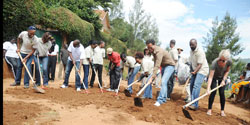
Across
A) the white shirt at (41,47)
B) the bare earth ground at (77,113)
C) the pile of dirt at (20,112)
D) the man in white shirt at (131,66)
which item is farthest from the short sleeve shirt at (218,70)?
the white shirt at (41,47)

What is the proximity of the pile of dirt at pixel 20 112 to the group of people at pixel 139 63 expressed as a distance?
1830 mm

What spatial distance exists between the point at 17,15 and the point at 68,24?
5128 mm

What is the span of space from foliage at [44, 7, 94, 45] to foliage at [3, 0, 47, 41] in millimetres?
2456

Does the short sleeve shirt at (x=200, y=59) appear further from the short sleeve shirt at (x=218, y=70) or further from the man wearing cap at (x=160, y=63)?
the man wearing cap at (x=160, y=63)

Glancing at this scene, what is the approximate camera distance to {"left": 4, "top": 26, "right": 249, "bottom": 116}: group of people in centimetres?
434

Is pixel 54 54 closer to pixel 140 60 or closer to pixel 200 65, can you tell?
pixel 140 60

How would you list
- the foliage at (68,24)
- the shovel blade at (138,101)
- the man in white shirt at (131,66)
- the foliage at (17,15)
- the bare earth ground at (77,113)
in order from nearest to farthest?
1. the bare earth ground at (77,113)
2. the shovel blade at (138,101)
3. the man in white shirt at (131,66)
4. the foliage at (17,15)
5. the foliage at (68,24)

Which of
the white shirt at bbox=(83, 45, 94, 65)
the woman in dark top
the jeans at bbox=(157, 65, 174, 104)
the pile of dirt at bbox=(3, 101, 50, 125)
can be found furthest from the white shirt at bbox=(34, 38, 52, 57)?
the woman in dark top

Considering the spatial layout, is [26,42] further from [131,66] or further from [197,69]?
[197,69]

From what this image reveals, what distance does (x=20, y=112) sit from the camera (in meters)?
2.99

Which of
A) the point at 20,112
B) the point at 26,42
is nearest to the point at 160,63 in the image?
the point at 20,112

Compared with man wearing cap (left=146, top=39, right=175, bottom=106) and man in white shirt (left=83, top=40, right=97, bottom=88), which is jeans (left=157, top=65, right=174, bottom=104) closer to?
man wearing cap (left=146, top=39, right=175, bottom=106)

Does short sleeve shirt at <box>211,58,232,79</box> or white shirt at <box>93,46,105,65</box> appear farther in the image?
white shirt at <box>93,46,105,65</box>

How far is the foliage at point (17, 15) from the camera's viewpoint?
746 cm
